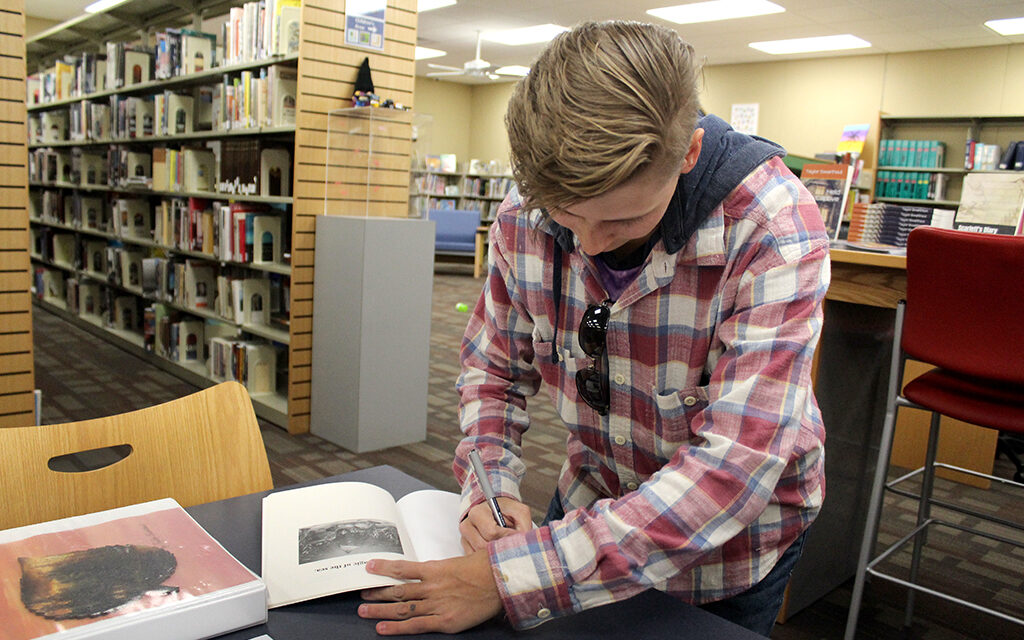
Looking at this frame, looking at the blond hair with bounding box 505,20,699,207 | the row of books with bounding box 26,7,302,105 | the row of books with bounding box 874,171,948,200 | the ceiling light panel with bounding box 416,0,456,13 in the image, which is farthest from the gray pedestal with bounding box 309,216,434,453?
the row of books with bounding box 874,171,948,200

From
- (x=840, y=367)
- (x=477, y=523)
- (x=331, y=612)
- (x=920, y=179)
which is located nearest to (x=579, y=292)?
(x=477, y=523)

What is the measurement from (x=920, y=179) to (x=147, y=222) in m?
7.41

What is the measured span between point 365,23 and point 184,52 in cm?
165

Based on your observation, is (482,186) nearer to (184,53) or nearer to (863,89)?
(863,89)

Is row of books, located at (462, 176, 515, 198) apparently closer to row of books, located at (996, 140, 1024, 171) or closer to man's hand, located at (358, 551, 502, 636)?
row of books, located at (996, 140, 1024, 171)

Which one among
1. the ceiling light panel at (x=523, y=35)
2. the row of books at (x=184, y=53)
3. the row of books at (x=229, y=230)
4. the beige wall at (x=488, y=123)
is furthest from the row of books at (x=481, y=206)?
the row of books at (x=229, y=230)

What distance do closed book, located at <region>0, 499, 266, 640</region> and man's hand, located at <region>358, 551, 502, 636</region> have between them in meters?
0.13

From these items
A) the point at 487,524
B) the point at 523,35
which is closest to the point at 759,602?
the point at 487,524

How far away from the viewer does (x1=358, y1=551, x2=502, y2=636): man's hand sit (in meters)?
0.74

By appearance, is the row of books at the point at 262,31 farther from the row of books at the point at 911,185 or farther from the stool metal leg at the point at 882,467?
the row of books at the point at 911,185

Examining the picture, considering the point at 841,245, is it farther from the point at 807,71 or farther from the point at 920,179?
the point at 807,71

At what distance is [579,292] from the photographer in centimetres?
98

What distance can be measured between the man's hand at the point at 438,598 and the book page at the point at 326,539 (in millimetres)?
25

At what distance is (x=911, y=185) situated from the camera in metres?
7.93
